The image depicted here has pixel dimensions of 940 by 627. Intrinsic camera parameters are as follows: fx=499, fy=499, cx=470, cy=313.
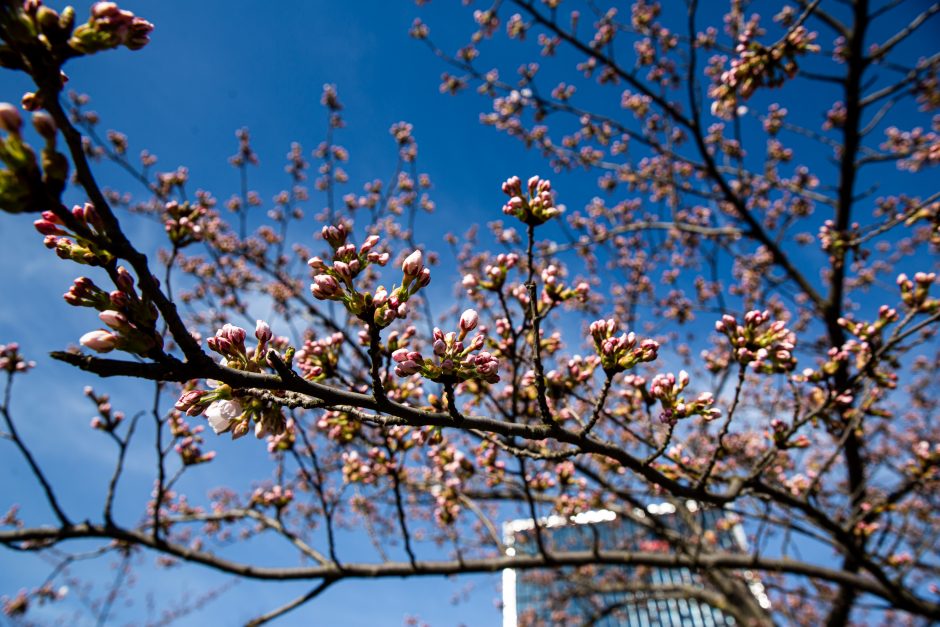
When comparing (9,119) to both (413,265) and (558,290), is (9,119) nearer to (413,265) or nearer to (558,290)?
(413,265)

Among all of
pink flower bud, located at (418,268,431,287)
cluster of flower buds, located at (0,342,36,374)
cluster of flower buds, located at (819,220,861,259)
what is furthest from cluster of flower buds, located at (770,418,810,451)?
cluster of flower buds, located at (0,342,36,374)

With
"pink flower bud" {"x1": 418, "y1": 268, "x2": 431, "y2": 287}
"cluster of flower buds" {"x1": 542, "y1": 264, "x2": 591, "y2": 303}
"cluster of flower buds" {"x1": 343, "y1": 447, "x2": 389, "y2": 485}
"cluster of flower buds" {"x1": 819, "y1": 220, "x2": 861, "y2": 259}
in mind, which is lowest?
"pink flower bud" {"x1": 418, "y1": 268, "x2": 431, "y2": 287}

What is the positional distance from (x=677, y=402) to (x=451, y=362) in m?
1.12

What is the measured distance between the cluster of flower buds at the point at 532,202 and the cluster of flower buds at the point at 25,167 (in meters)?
1.63

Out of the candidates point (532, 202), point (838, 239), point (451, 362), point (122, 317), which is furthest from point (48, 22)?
point (838, 239)

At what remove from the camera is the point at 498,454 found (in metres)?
3.80

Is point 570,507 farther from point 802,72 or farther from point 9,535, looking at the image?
point 802,72

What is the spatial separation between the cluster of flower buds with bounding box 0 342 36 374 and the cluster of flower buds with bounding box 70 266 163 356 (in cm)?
422

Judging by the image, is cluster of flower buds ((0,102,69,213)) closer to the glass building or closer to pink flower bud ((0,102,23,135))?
pink flower bud ((0,102,23,135))

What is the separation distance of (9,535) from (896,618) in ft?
82.6

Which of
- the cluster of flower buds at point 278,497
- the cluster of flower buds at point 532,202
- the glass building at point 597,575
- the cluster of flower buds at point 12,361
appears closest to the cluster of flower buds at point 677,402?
the cluster of flower buds at point 532,202

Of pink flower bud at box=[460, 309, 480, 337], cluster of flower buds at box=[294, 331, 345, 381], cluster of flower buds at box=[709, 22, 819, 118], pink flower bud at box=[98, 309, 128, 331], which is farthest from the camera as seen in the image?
cluster of flower buds at box=[709, 22, 819, 118]

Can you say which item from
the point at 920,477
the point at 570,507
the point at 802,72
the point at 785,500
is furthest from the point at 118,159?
the point at 920,477

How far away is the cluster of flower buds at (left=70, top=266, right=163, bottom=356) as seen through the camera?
1271 millimetres
